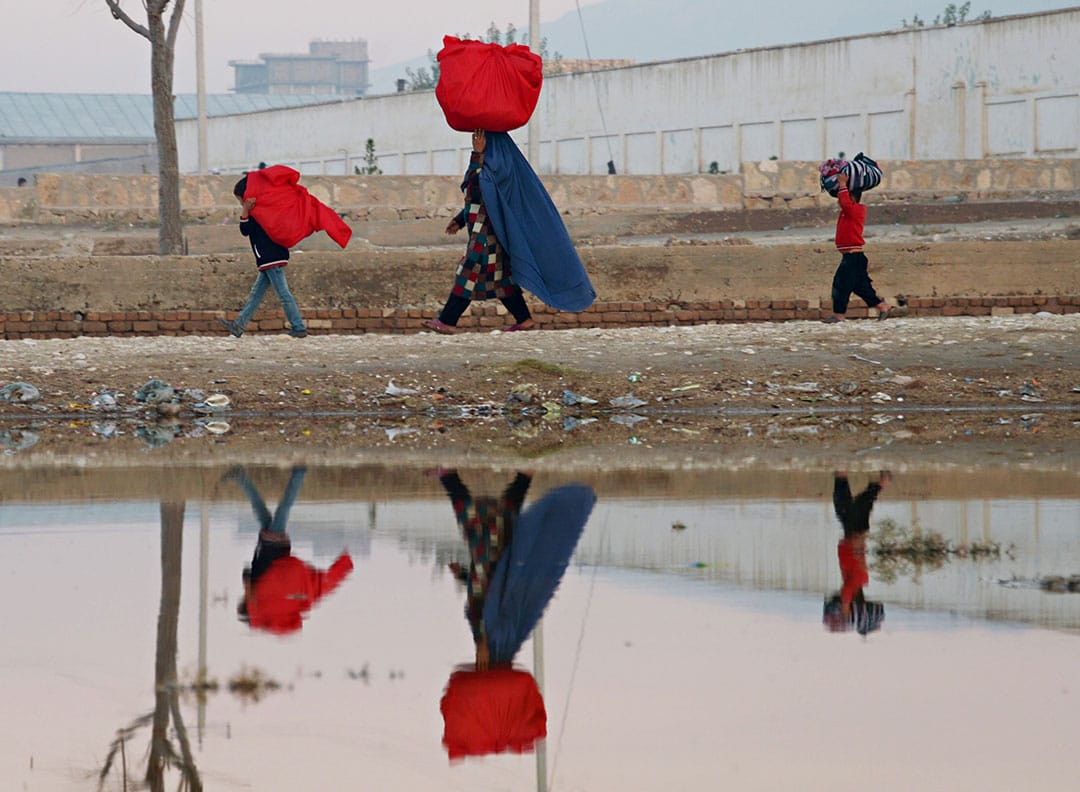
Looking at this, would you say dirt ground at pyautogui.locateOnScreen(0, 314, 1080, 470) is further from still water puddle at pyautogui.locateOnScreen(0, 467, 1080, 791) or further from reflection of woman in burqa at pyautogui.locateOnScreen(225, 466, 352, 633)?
reflection of woman in burqa at pyautogui.locateOnScreen(225, 466, 352, 633)

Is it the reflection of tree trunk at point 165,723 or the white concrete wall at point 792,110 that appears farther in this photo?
the white concrete wall at point 792,110

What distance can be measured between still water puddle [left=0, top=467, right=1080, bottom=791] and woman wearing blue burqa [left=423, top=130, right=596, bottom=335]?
15.8 feet

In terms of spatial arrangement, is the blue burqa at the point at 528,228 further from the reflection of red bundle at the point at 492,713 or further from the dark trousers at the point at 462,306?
the reflection of red bundle at the point at 492,713

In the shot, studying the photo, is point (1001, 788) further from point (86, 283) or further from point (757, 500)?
point (86, 283)

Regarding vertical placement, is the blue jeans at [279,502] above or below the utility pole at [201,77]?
below

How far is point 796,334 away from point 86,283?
569 centimetres

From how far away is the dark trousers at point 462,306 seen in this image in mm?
12117

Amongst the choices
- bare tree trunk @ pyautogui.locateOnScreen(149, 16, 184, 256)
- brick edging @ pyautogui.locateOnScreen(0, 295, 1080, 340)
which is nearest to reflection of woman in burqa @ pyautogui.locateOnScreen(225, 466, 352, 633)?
brick edging @ pyautogui.locateOnScreen(0, 295, 1080, 340)

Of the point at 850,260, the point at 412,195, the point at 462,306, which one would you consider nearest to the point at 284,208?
the point at 462,306

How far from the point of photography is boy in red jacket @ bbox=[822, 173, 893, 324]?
1323cm

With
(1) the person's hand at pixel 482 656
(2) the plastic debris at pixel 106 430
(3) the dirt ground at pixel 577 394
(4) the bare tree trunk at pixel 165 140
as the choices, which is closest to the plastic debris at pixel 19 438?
(3) the dirt ground at pixel 577 394

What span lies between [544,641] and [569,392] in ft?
23.4

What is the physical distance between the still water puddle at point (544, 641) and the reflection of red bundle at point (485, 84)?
4.71m

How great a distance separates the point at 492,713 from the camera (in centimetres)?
370
